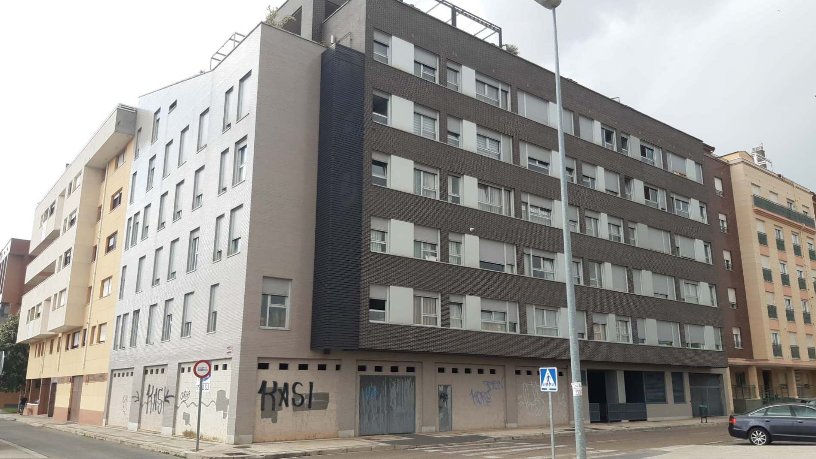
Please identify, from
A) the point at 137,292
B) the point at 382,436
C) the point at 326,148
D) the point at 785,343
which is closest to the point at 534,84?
the point at 326,148

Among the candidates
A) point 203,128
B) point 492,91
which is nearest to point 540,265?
point 492,91

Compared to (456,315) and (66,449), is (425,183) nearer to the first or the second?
(456,315)

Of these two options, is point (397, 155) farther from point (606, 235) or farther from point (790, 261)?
point (790, 261)

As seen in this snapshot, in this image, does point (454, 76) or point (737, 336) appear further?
point (737, 336)

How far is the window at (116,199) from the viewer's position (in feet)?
144

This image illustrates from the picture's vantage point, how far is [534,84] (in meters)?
36.2

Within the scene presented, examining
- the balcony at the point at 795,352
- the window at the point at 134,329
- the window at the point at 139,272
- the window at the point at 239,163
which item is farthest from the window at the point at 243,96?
the balcony at the point at 795,352

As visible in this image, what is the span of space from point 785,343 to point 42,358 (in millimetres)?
59836

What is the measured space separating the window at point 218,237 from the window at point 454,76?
42.3 feet

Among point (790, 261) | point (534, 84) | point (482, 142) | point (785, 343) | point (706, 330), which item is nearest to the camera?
point (482, 142)

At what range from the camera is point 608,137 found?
40.3m

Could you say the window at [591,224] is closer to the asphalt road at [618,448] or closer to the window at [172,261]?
the asphalt road at [618,448]

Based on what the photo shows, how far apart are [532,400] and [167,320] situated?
18422mm

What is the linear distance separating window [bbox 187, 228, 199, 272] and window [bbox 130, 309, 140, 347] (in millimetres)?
7447
